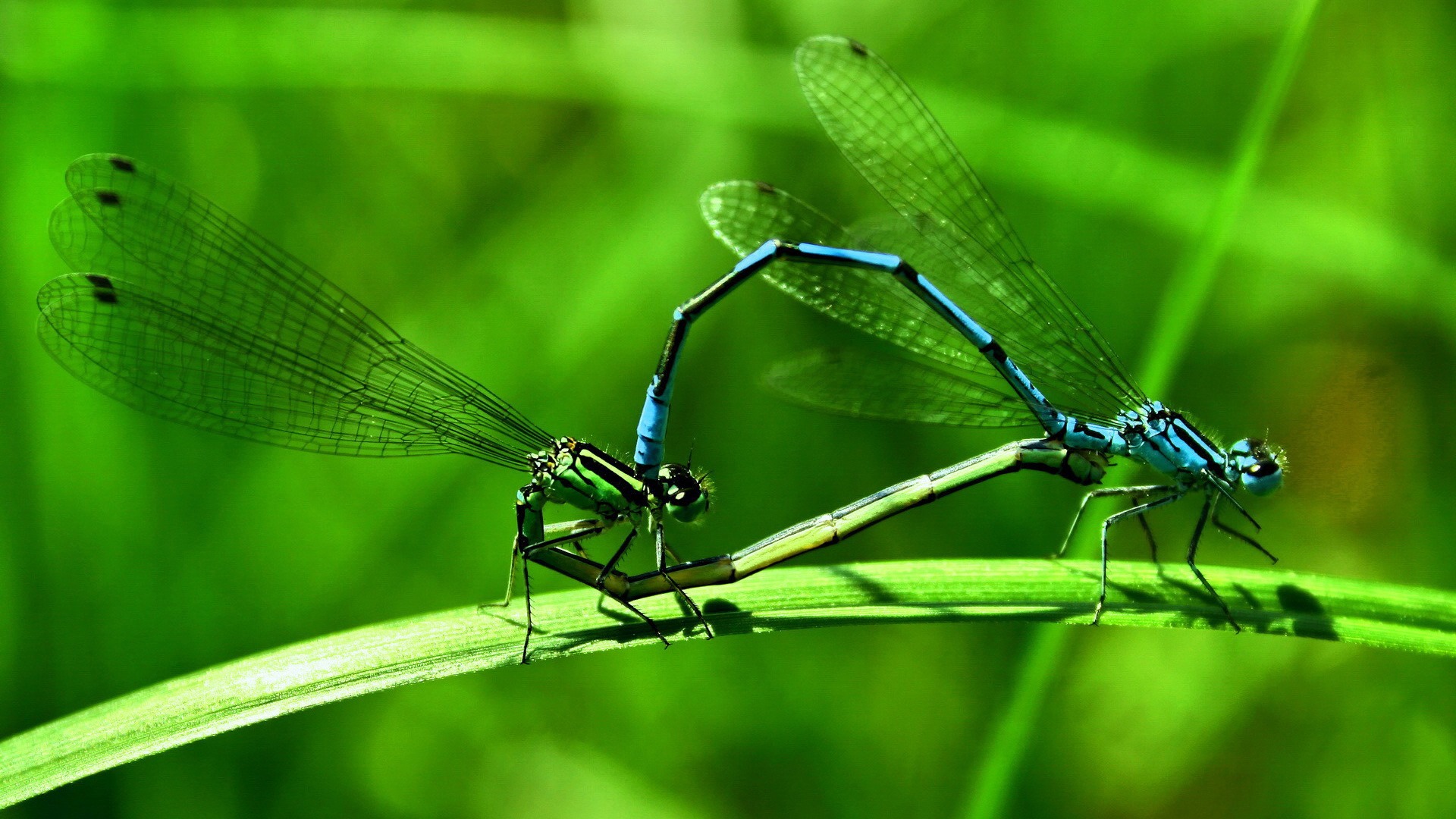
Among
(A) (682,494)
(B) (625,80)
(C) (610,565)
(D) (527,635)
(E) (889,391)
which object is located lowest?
(D) (527,635)

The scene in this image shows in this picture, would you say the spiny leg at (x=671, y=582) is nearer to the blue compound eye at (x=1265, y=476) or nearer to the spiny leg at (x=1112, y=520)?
the spiny leg at (x=1112, y=520)

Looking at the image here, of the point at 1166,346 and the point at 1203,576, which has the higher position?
the point at 1166,346

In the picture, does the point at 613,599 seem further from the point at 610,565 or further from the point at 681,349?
the point at 681,349

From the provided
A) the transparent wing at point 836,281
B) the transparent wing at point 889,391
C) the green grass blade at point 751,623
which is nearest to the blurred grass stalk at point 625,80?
the transparent wing at point 836,281

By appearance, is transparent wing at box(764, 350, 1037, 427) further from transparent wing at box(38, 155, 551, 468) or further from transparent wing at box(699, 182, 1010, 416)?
transparent wing at box(38, 155, 551, 468)

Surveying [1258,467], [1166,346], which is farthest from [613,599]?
[1258,467]

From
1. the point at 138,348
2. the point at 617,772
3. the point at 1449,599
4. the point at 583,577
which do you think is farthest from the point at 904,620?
the point at 138,348

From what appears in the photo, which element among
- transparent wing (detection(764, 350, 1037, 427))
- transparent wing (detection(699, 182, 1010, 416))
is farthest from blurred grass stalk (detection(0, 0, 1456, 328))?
transparent wing (detection(764, 350, 1037, 427))

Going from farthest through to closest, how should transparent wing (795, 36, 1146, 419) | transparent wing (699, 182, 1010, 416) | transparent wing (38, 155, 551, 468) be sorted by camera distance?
transparent wing (699, 182, 1010, 416) → transparent wing (795, 36, 1146, 419) → transparent wing (38, 155, 551, 468)
